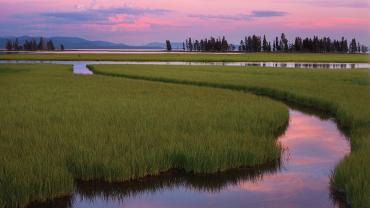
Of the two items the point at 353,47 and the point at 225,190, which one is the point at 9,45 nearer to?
the point at 353,47

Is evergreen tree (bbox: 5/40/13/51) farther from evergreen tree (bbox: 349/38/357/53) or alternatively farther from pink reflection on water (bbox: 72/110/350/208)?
pink reflection on water (bbox: 72/110/350/208)

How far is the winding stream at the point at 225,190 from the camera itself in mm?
7535

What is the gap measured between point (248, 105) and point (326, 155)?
5.44m

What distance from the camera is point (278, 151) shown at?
995 centimetres

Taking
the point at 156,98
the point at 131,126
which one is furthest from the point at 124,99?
the point at 131,126

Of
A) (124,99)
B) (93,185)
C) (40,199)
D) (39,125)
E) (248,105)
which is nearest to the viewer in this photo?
(40,199)

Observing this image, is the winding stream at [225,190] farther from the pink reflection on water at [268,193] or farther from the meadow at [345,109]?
the meadow at [345,109]

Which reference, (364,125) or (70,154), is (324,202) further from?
(364,125)

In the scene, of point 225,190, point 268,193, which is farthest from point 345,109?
point 225,190

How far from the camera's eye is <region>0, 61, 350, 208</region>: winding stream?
24.7 feet

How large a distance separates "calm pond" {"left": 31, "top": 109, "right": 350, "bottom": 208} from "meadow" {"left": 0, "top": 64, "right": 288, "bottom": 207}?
203 millimetres

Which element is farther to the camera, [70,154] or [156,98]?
[156,98]

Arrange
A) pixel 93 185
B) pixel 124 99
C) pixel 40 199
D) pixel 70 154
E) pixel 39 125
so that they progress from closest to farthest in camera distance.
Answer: pixel 40 199 → pixel 93 185 → pixel 70 154 → pixel 39 125 → pixel 124 99

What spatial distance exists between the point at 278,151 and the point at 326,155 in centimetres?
145
